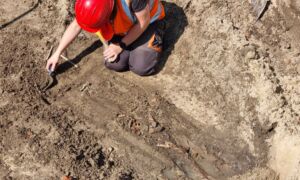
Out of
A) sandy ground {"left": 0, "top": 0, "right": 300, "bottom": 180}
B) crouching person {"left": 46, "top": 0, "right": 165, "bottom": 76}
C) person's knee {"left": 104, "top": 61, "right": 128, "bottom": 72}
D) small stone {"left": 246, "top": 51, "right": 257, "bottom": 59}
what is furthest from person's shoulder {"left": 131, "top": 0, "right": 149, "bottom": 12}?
small stone {"left": 246, "top": 51, "right": 257, "bottom": 59}

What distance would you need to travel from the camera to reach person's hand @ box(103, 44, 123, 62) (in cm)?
458

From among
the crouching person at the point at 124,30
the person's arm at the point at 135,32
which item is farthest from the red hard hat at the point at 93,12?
the person's arm at the point at 135,32

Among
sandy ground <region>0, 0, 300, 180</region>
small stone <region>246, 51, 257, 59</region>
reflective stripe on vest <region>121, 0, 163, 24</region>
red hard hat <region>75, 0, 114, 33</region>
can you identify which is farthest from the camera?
small stone <region>246, 51, 257, 59</region>

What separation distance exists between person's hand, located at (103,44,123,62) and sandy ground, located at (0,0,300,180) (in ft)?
0.95

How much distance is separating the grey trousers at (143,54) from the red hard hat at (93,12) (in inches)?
26.2

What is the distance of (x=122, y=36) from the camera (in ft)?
15.3

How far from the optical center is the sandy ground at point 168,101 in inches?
158

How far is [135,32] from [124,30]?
0.50 feet

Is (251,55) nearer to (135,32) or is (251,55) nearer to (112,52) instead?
(135,32)

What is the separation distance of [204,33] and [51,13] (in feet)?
6.15

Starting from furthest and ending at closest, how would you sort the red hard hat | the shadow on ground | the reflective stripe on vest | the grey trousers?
1. the shadow on ground
2. the grey trousers
3. the reflective stripe on vest
4. the red hard hat

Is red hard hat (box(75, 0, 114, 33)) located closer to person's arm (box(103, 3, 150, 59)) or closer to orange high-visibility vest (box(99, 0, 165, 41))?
orange high-visibility vest (box(99, 0, 165, 41))

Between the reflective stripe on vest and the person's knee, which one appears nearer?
the reflective stripe on vest

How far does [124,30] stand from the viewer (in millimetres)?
4492
